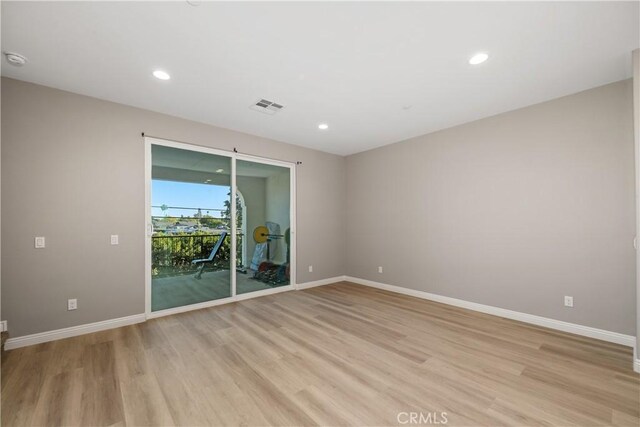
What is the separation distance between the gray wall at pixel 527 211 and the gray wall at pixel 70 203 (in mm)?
4018

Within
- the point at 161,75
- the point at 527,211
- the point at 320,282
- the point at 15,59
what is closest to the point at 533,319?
the point at 527,211

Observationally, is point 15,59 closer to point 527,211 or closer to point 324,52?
point 324,52

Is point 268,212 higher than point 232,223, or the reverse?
point 268,212

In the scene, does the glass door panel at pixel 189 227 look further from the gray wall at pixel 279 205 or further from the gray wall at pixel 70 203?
the gray wall at pixel 279 205

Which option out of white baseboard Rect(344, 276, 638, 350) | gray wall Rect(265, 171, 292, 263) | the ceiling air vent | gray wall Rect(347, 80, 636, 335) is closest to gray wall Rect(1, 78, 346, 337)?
the ceiling air vent

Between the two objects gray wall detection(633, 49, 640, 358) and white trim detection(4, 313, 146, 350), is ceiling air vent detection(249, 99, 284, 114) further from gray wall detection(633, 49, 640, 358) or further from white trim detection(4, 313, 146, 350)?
gray wall detection(633, 49, 640, 358)

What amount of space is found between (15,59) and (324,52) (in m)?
2.87

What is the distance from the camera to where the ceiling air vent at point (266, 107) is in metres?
3.35

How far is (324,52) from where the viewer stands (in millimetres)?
2365

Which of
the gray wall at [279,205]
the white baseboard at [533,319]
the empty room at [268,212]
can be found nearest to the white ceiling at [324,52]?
the empty room at [268,212]

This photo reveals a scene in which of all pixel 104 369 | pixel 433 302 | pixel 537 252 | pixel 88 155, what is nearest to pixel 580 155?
pixel 537 252

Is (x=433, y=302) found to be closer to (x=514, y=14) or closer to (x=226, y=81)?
(x=514, y=14)

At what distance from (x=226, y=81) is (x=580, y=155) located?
4145 millimetres

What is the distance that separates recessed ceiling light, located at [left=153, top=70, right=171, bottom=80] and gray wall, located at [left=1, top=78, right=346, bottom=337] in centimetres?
104
